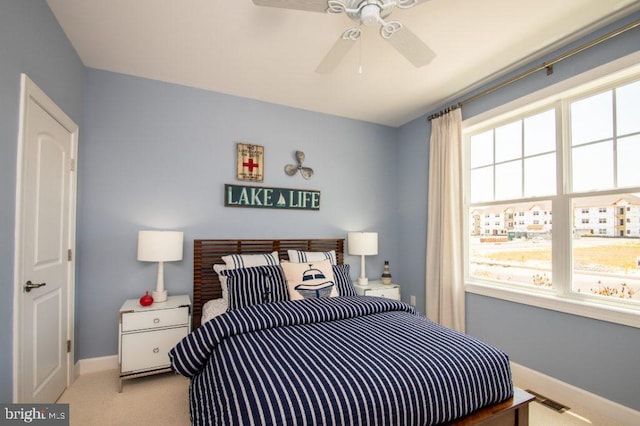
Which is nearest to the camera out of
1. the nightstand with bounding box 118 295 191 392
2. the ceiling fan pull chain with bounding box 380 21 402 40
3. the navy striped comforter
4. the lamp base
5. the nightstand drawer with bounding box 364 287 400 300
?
the navy striped comforter

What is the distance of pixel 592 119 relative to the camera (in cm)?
226

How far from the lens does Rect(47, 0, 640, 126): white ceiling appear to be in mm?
1948

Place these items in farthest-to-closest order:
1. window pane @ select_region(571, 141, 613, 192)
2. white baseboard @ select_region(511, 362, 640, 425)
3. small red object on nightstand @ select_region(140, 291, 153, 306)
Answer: small red object on nightstand @ select_region(140, 291, 153, 306) < window pane @ select_region(571, 141, 613, 192) < white baseboard @ select_region(511, 362, 640, 425)

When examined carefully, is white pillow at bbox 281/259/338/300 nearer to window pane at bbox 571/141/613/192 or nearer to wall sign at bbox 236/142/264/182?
wall sign at bbox 236/142/264/182

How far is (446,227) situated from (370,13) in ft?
7.60

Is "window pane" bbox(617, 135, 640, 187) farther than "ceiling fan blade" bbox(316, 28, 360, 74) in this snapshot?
Yes

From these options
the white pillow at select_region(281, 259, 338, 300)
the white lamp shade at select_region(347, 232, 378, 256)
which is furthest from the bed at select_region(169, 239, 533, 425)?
the white lamp shade at select_region(347, 232, 378, 256)

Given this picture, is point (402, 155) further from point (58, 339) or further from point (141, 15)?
point (58, 339)

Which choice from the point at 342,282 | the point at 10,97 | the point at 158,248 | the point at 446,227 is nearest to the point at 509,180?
the point at 446,227

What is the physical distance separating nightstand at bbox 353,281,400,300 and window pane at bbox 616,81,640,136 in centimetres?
239

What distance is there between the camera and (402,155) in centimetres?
406

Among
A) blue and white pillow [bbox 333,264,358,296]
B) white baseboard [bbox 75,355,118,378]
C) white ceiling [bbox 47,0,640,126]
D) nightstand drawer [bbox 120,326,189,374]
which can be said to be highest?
white ceiling [bbox 47,0,640,126]

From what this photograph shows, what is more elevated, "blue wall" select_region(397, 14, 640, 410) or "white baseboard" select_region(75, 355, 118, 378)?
"blue wall" select_region(397, 14, 640, 410)

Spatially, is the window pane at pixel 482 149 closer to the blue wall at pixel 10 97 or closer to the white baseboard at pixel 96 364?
the blue wall at pixel 10 97
